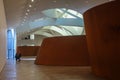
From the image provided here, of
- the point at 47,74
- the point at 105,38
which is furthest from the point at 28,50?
the point at 105,38

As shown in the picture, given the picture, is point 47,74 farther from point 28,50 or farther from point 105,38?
point 28,50

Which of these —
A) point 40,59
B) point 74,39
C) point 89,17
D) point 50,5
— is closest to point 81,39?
point 74,39

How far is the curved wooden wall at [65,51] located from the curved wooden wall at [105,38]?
4.02 meters

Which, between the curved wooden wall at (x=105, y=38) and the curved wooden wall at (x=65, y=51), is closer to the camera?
the curved wooden wall at (x=105, y=38)

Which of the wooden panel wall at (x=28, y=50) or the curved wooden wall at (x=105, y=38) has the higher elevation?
the curved wooden wall at (x=105, y=38)

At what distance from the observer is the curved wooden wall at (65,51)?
1289 centimetres

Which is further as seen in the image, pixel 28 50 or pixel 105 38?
pixel 28 50

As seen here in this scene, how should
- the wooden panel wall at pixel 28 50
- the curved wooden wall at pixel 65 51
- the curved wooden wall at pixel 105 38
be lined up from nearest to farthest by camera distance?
the curved wooden wall at pixel 105 38, the curved wooden wall at pixel 65 51, the wooden panel wall at pixel 28 50

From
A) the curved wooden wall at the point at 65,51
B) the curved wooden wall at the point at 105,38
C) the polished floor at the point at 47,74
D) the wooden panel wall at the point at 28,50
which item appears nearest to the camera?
the curved wooden wall at the point at 105,38

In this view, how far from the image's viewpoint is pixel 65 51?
13.4 meters

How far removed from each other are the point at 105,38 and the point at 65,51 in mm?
5968

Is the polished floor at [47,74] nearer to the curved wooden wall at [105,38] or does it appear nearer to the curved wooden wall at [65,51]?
the curved wooden wall at [105,38]

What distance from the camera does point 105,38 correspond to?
7.57 m

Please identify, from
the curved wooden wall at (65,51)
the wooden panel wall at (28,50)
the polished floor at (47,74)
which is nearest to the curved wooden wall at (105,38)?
the polished floor at (47,74)
